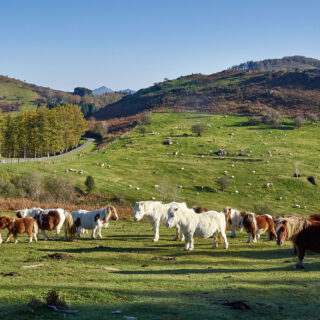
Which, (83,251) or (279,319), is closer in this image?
(279,319)

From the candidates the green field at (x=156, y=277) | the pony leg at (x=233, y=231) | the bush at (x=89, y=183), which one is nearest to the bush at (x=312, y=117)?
the green field at (x=156, y=277)

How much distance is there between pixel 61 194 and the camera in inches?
2340

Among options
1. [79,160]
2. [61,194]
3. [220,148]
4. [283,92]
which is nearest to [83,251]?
[61,194]

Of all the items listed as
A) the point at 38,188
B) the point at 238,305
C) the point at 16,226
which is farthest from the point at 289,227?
the point at 38,188

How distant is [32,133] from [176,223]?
81.9 m

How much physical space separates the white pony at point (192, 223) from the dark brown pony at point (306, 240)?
546 cm

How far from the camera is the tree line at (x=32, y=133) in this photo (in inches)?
4117

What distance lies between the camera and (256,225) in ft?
100

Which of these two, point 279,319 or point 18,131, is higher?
point 18,131

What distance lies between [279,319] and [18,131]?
3764 inches

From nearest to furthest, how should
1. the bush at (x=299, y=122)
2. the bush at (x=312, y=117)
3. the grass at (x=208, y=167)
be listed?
the grass at (x=208, y=167)
the bush at (x=299, y=122)
the bush at (x=312, y=117)

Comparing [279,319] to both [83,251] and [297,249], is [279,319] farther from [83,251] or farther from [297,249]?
[83,251]

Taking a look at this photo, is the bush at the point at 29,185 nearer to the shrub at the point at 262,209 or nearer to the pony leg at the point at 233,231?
the shrub at the point at 262,209

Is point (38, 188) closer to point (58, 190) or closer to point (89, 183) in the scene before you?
point (58, 190)
